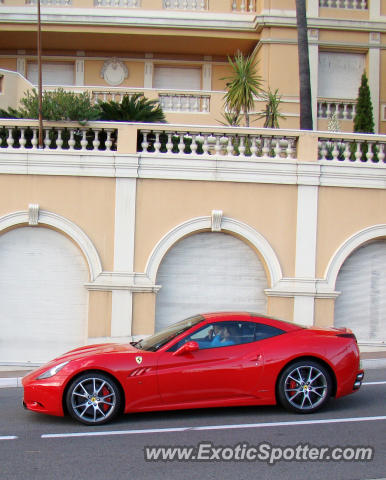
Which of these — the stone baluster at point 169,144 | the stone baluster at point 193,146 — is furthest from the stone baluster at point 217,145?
the stone baluster at point 169,144

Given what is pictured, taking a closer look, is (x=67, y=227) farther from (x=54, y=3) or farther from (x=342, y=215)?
(x=54, y=3)

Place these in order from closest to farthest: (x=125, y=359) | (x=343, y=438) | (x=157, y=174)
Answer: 1. (x=343, y=438)
2. (x=125, y=359)
3. (x=157, y=174)

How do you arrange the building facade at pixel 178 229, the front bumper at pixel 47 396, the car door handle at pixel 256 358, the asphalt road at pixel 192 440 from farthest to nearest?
the building facade at pixel 178 229, the car door handle at pixel 256 358, the front bumper at pixel 47 396, the asphalt road at pixel 192 440

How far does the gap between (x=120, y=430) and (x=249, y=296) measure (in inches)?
233

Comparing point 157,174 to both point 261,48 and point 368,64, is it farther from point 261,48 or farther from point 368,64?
point 368,64

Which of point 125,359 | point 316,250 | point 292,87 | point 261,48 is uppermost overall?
point 261,48

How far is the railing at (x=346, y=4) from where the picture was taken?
68.1ft

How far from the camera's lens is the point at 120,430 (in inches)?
288

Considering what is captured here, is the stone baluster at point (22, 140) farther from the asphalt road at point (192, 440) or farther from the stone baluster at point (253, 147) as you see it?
the asphalt road at point (192, 440)

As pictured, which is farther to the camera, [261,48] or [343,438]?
[261,48]

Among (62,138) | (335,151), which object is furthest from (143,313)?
(335,151)

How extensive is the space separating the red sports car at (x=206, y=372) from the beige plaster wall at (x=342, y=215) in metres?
4.59

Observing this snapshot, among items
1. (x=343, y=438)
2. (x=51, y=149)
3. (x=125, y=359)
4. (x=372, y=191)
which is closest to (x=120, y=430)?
(x=125, y=359)

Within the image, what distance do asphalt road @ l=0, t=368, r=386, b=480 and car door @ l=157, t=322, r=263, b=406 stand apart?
0.28 metres
